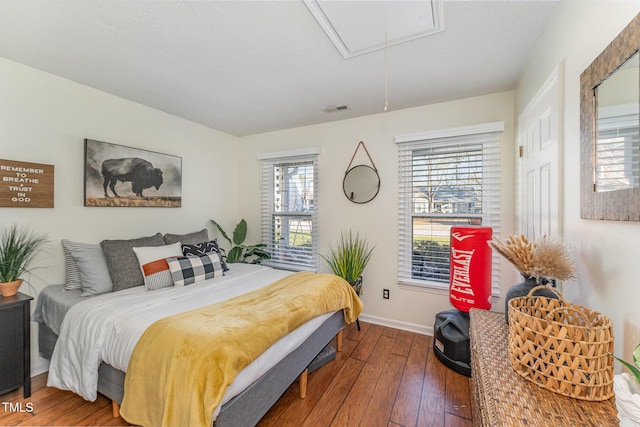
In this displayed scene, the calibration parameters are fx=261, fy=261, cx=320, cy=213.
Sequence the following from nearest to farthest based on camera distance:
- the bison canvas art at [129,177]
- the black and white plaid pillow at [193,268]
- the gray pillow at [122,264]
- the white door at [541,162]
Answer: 1. the white door at [541,162]
2. the gray pillow at [122,264]
3. the black and white plaid pillow at [193,268]
4. the bison canvas art at [129,177]

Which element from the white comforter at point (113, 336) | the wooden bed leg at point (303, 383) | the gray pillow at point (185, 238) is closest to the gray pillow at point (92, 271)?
the white comforter at point (113, 336)

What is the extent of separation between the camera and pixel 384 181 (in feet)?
10.3

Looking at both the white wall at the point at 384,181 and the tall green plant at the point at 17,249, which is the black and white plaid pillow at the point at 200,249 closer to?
the tall green plant at the point at 17,249

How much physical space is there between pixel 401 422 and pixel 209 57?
2.91 metres

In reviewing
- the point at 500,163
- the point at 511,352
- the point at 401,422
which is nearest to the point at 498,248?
the point at 511,352

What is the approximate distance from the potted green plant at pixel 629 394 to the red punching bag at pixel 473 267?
1.64 meters

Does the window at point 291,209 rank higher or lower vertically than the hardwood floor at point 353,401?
higher

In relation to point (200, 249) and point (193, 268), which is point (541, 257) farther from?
point (200, 249)

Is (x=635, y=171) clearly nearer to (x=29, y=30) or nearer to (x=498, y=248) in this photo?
(x=498, y=248)

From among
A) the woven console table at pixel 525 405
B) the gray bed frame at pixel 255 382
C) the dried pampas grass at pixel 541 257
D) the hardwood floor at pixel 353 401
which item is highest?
the dried pampas grass at pixel 541 257

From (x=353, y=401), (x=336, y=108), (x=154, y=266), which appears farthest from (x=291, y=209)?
(x=353, y=401)

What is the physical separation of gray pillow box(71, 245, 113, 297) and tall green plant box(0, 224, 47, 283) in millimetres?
268

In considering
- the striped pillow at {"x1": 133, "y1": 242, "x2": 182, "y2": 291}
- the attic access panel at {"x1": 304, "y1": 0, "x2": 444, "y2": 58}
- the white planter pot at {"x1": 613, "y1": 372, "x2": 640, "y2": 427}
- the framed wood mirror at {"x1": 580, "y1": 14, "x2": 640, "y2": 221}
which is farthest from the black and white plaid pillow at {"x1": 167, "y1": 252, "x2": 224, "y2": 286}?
the framed wood mirror at {"x1": 580, "y1": 14, "x2": 640, "y2": 221}

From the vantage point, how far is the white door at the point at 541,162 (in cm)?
149
